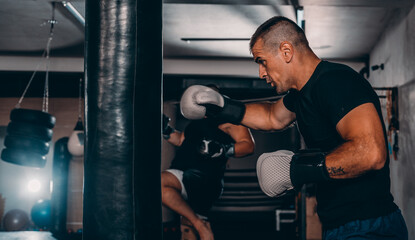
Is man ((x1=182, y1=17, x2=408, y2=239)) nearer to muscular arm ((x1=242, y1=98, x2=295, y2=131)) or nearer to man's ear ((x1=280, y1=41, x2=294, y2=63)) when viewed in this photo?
man's ear ((x1=280, y1=41, x2=294, y2=63))

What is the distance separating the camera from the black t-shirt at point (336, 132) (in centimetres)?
123

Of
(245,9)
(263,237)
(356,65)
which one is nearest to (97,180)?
(245,9)

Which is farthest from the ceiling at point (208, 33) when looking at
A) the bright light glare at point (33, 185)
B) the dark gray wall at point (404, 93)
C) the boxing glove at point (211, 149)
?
the bright light glare at point (33, 185)

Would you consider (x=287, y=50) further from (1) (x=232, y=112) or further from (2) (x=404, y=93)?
(2) (x=404, y=93)

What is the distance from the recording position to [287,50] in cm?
139

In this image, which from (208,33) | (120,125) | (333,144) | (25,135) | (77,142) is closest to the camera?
(120,125)

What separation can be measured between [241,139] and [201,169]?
436 millimetres

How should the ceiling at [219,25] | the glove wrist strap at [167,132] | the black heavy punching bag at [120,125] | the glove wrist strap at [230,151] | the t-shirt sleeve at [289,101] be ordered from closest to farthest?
the black heavy punching bag at [120,125]
the t-shirt sleeve at [289,101]
the glove wrist strap at [230,151]
the glove wrist strap at [167,132]
the ceiling at [219,25]

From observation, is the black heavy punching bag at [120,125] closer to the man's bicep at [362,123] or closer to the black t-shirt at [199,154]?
the man's bicep at [362,123]

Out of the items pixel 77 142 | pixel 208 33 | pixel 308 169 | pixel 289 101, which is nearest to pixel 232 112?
pixel 289 101

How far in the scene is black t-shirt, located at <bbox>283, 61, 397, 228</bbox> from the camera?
1.23m

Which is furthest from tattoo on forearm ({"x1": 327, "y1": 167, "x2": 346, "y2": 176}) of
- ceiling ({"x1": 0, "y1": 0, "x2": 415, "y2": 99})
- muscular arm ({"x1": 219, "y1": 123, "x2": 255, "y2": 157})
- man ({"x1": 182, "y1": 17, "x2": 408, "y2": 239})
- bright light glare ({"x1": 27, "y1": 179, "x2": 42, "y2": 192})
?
bright light glare ({"x1": 27, "y1": 179, "x2": 42, "y2": 192})

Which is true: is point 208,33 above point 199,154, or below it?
above

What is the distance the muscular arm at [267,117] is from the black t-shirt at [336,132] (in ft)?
0.88
